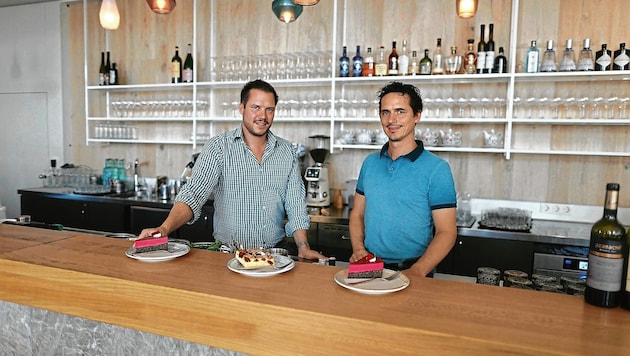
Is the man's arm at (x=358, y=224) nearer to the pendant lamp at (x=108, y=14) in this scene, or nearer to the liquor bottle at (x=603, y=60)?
the pendant lamp at (x=108, y=14)

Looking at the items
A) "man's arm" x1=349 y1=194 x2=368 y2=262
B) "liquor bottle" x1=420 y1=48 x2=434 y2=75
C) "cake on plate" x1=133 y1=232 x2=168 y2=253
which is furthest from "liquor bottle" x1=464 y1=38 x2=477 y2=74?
"cake on plate" x1=133 y1=232 x2=168 y2=253

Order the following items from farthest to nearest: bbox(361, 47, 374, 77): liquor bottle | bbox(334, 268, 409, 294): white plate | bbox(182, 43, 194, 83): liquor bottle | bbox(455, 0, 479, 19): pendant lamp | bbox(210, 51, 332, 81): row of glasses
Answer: bbox(182, 43, 194, 83): liquor bottle, bbox(210, 51, 332, 81): row of glasses, bbox(361, 47, 374, 77): liquor bottle, bbox(455, 0, 479, 19): pendant lamp, bbox(334, 268, 409, 294): white plate

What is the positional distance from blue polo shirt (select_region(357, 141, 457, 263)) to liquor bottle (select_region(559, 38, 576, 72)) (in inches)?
79.2

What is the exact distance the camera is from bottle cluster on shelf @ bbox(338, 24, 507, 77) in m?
3.64

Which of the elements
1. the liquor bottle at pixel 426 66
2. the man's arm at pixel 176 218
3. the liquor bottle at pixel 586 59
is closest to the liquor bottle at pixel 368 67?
the liquor bottle at pixel 426 66

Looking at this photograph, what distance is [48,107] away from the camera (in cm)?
551

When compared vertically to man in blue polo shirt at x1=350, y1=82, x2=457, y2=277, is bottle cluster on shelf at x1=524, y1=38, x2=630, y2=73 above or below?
above

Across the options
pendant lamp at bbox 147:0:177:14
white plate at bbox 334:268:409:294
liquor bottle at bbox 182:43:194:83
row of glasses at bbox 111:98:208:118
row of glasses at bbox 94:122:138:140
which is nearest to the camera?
white plate at bbox 334:268:409:294

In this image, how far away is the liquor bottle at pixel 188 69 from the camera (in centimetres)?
461

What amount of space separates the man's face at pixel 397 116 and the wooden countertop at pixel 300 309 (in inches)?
31.9

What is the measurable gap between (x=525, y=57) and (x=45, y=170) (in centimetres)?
542

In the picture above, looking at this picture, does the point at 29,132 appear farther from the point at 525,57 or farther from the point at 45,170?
the point at 525,57

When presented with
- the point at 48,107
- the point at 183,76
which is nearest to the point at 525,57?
the point at 183,76

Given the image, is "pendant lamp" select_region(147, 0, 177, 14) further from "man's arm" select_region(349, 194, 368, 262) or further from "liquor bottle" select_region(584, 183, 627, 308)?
"liquor bottle" select_region(584, 183, 627, 308)
